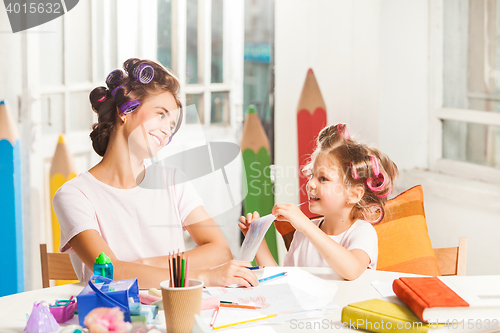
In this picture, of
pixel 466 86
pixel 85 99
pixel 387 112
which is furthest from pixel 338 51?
pixel 85 99

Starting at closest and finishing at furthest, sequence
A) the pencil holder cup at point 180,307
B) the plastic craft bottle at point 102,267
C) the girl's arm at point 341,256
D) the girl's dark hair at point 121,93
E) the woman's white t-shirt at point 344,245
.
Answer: the pencil holder cup at point 180,307 < the plastic craft bottle at point 102,267 < the girl's arm at point 341,256 < the woman's white t-shirt at point 344,245 < the girl's dark hair at point 121,93

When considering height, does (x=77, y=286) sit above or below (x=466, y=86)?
below

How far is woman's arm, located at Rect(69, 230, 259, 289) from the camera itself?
100 centimetres

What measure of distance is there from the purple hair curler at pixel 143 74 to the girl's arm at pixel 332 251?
0.48 metres

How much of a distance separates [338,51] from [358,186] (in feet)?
2.93

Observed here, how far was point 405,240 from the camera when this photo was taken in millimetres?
1426

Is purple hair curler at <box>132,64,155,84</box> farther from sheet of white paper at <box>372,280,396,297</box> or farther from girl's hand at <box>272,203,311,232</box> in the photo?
sheet of white paper at <box>372,280,396,297</box>

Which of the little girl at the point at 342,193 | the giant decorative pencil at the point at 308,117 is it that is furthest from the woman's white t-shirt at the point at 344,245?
the giant decorative pencil at the point at 308,117

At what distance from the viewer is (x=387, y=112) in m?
2.04

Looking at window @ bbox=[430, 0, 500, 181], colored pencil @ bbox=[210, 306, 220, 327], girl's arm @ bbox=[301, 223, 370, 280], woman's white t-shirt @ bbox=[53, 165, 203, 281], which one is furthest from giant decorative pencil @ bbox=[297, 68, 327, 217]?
colored pencil @ bbox=[210, 306, 220, 327]

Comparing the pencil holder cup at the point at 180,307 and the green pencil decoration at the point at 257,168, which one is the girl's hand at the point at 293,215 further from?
the green pencil decoration at the point at 257,168

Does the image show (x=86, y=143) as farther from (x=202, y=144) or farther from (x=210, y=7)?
(x=210, y=7)

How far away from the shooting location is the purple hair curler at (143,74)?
4.23 ft

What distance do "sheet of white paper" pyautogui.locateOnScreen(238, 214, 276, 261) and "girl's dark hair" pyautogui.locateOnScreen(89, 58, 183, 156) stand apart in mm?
431
